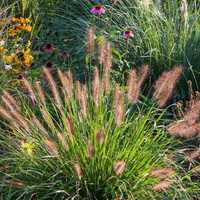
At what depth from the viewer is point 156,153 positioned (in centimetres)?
324

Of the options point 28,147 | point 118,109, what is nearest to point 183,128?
point 118,109

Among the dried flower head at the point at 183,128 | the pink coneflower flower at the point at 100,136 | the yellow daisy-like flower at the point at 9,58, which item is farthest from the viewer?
the yellow daisy-like flower at the point at 9,58

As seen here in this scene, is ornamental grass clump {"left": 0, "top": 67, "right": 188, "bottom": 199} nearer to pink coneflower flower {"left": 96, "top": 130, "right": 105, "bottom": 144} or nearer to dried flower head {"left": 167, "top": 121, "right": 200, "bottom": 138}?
pink coneflower flower {"left": 96, "top": 130, "right": 105, "bottom": 144}

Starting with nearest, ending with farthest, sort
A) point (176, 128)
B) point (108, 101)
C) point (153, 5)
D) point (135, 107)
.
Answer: point (176, 128) < point (108, 101) < point (135, 107) < point (153, 5)

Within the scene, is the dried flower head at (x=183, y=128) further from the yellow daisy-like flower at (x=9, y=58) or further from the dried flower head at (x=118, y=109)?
the yellow daisy-like flower at (x=9, y=58)

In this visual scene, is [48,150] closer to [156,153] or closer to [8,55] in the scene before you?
[156,153]

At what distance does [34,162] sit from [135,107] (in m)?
1.24

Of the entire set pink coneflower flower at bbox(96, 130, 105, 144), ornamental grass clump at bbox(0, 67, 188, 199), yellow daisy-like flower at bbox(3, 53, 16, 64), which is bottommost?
ornamental grass clump at bbox(0, 67, 188, 199)

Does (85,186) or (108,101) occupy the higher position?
(108,101)

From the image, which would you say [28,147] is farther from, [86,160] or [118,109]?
[118,109]

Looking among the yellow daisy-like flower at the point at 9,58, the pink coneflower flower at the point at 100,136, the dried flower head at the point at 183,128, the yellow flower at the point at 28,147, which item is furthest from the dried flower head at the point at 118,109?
the yellow daisy-like flower at the point at 9,58

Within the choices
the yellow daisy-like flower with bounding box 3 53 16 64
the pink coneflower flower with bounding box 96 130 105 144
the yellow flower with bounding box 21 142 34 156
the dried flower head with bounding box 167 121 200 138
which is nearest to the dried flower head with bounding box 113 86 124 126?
the pink coneflower flower with bounding box 96 130 105 144

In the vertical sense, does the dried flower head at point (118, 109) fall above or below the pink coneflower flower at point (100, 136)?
above

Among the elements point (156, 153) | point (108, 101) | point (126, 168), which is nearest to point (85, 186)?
point (126, 168)
